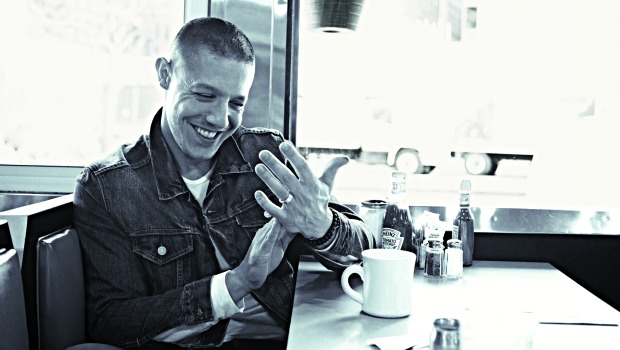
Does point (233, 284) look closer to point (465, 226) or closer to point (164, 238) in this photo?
point (164, 238)

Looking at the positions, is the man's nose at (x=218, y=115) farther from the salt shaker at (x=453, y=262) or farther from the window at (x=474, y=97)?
the salt shaker at (x=453, y=262)

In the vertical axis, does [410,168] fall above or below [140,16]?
below

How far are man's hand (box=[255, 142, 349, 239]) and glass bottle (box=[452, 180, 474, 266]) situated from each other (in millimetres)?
465

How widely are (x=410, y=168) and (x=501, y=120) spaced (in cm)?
36

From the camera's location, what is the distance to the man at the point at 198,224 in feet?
5.64

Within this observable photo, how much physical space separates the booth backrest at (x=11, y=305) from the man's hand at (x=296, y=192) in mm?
564

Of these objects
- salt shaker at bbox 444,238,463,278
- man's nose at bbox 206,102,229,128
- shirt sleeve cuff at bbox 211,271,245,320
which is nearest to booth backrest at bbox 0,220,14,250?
shirt sleeve cuff at bbox 211,271,245,320

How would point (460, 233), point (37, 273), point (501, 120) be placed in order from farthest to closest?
point (501, 120), point (460, 233), point (37, 273)

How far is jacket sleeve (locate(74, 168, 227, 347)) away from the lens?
1.72 m

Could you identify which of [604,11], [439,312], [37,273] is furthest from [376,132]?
[37,273]

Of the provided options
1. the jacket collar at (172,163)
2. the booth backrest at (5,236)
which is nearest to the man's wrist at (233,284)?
the jacket collar at (172,163)

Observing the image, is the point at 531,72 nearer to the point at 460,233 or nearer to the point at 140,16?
the point at 460,233

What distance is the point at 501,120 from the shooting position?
2361mm

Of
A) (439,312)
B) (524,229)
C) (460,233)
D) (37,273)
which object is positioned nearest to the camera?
(439,312)
